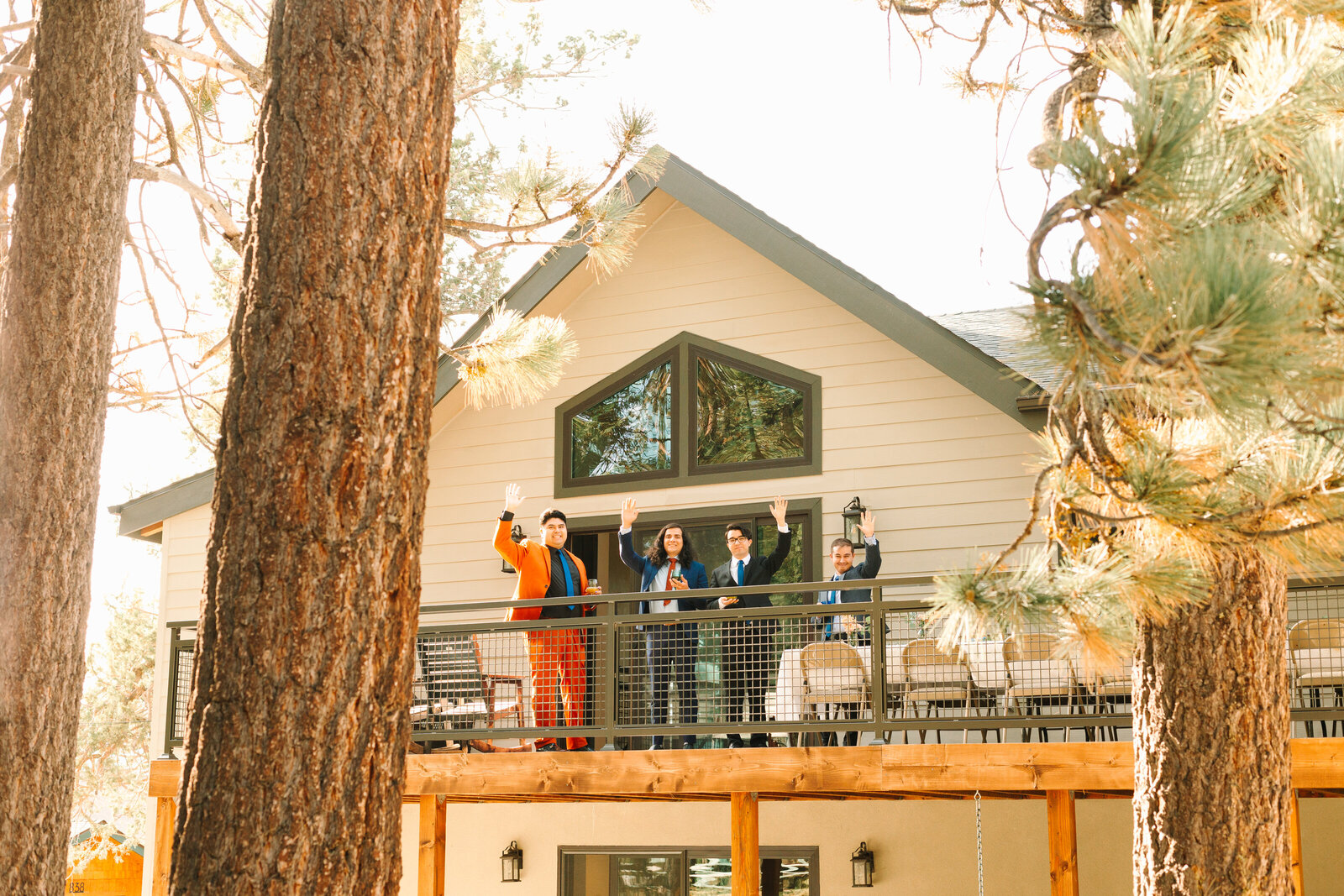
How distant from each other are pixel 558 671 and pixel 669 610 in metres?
0.91

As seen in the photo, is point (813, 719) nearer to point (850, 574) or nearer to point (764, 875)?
point (850, 574)

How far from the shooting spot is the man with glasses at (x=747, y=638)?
24.5 ft

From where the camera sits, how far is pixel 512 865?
393 inches

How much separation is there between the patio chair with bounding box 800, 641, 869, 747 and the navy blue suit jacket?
1243 millimetres

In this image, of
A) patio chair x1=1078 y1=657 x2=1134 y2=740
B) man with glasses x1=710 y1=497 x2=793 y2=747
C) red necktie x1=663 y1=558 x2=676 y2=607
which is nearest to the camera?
patio chair x1=1078 y1=657 x2=1134 y2=740

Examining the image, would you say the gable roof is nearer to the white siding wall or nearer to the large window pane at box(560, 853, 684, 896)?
the white siding wall

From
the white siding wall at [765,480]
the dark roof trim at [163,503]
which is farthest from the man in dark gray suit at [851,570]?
the dark roof trim at [163,503]

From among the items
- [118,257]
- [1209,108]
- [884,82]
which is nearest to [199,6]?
[118,257]

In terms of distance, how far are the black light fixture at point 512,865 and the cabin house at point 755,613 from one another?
0.13 ft

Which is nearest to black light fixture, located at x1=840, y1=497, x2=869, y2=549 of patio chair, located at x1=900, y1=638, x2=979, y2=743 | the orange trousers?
patio chair, located at x1=900, y1=638, x2=979, y2=743

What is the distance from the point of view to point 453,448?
10594mm

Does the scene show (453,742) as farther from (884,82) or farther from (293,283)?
(293,283)

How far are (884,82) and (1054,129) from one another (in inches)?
85.1

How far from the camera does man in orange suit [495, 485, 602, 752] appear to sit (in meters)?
7.95
